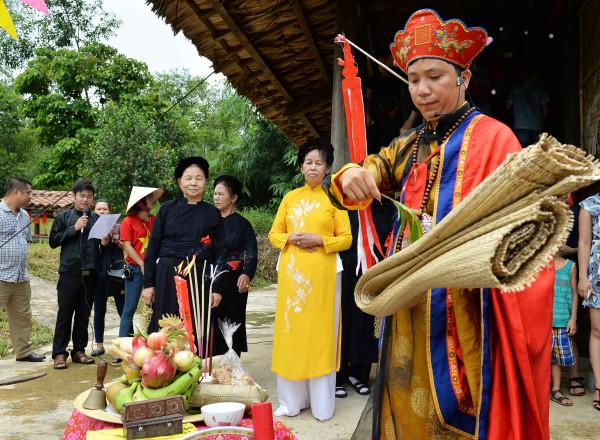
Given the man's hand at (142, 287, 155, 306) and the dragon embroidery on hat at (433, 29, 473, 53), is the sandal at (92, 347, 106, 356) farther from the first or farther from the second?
the dragon embroidery on hat at (433, 29, 473, 53)

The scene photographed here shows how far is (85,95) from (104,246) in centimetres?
2021

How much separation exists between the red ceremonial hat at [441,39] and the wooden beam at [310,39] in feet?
9.65

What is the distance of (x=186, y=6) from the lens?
4.07 meters

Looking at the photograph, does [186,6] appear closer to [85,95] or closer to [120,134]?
[120,134]

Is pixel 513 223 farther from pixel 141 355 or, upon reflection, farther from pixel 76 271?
pixel 76 271

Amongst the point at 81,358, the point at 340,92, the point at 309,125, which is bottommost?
the point at 81,358

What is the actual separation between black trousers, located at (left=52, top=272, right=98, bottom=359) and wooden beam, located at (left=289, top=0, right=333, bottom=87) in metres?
3.24

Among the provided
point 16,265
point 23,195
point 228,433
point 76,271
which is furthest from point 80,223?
point 228,433

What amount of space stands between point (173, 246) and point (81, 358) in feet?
7.84

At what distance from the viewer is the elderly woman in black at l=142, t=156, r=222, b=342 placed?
3645mm

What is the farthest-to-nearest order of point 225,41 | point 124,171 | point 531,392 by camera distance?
point 124,171, point 225,41, point 531,392

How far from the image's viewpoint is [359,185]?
148 cm

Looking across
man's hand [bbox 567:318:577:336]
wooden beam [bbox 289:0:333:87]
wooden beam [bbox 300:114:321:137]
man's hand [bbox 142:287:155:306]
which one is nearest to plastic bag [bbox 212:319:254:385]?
man's hand [bbox 142:287:155:306]

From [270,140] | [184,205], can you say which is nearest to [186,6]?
[184,205]
